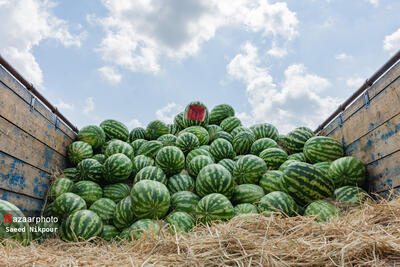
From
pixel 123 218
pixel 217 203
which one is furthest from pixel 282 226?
pixel 123 218

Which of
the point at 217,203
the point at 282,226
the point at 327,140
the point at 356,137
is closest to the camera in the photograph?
the point at 282,226

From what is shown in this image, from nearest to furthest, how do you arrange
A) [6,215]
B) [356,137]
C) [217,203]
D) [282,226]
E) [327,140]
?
[282,226], [6,215], [217,203], [356,137], [327,140]

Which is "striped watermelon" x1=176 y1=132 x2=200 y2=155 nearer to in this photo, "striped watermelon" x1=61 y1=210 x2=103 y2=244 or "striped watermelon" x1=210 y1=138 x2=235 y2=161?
"striped watermelon" x1=210 y1=138 x2=235 y2=161

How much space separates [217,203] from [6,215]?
205 cm

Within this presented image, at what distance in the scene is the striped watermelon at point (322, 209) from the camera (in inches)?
114

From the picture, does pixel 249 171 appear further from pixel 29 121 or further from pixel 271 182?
pixel 29 121

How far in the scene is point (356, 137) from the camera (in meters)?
3.87

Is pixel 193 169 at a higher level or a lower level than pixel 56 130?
lower

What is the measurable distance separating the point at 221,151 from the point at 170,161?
988mm

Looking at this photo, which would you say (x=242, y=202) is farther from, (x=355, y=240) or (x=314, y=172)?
(x=355, y=240)

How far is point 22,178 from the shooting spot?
338cm

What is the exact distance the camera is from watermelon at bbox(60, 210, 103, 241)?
300cm

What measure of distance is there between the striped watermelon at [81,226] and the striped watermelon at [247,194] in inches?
66.0

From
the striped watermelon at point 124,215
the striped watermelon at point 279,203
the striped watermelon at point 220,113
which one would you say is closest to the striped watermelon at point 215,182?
the striped watermelon at point 279,203
